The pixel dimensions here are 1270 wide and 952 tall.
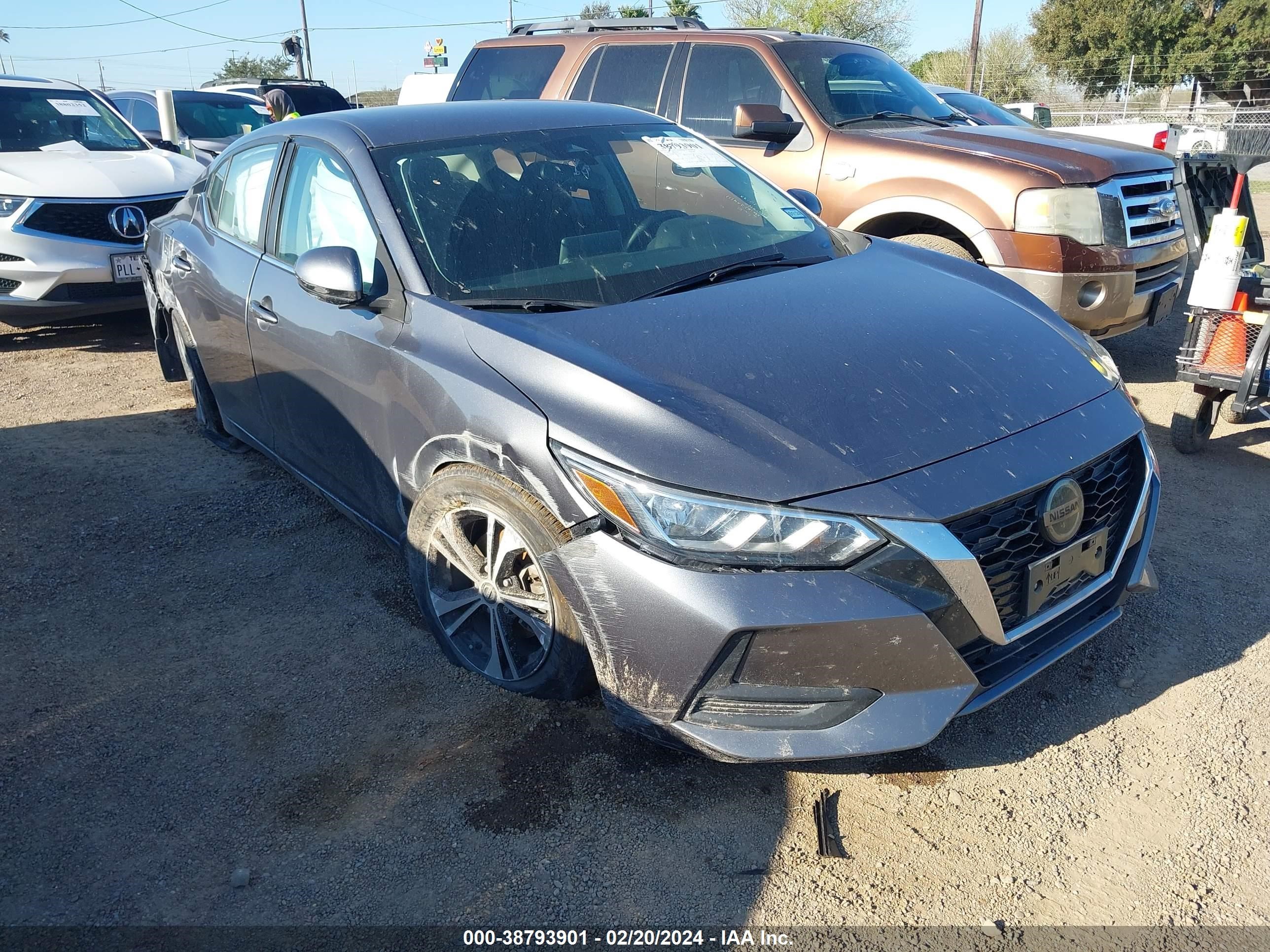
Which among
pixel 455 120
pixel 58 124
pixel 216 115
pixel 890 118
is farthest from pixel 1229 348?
pixel 216 115

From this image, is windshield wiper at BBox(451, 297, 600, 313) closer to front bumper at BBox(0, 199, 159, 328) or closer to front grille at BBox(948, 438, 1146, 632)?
front grille at BBox(948, 438, 1146, 632)

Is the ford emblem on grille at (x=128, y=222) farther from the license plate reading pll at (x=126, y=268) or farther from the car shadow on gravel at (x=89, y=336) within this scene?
the car shadow on gravel at (x=89, y=336)

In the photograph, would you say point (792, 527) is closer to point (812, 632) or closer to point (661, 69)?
point (812, 632)

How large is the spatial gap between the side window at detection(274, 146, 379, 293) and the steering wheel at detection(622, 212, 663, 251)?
0.83 m

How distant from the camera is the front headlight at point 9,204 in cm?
669

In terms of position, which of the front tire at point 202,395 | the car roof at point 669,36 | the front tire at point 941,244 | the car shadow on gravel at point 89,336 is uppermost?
the car roof at point 669,36

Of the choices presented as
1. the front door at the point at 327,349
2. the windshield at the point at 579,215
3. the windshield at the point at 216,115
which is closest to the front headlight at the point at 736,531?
the windshield at the point at 579,215

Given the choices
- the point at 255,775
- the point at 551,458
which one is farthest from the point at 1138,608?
the point at 255,775

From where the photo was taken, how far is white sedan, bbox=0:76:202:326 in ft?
21.9

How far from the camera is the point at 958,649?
2.35 m

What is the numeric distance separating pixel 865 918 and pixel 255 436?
128 inches

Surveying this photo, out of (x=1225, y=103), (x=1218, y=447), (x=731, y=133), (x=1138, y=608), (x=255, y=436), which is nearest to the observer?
(x=1138, y=608)

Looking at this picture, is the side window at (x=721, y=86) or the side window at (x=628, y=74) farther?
the side window at (x=628, y=74)

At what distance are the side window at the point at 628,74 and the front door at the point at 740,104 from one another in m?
0.22
